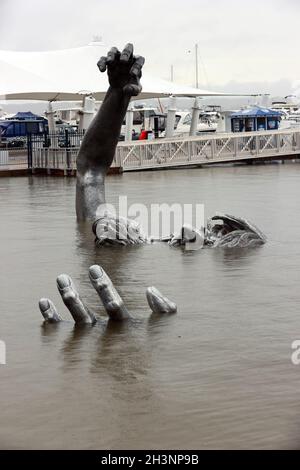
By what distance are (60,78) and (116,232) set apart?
22546 millimetres

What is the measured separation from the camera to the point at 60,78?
34.4 m

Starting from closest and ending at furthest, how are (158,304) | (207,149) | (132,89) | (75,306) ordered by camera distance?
(75,306)
(158,304)
(132,89)
(207,149)

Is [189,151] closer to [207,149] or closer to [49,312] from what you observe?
[207,149]

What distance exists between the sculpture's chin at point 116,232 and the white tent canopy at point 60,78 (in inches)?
752

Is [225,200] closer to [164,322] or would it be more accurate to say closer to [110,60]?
[110,60]

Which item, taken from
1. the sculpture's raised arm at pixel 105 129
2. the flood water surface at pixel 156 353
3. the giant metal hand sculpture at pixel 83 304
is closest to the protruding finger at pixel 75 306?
the giant metal hand sculpture at pixel 83 304

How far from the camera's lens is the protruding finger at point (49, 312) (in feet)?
26.7

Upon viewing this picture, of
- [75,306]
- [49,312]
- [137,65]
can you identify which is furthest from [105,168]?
[75,306]

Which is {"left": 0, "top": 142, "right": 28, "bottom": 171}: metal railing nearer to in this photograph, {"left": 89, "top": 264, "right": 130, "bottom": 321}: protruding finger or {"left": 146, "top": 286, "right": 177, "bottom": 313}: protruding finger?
{"left": 146, "top": 286, "right": 177, "bottom": 313}: protruding finger

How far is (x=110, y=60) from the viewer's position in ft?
42.4

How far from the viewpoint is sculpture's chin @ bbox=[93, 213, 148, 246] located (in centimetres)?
1295

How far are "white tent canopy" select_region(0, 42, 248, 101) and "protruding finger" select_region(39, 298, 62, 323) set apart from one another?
24001 mm

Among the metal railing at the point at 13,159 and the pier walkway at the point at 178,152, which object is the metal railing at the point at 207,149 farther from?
the metal railing at the point at 13,159

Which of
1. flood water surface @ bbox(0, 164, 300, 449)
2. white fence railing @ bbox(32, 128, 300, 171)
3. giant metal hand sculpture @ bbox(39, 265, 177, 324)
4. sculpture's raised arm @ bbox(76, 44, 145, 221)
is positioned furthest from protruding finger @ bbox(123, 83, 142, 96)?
white fence railing @ bbox(32, 128, 300, 171)
